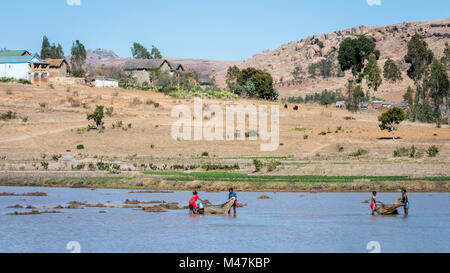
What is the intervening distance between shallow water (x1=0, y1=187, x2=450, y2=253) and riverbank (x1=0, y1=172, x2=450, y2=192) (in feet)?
10.2

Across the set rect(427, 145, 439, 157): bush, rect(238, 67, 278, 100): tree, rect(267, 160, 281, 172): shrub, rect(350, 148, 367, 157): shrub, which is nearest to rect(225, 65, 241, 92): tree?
rect(238, 67, 278, 100): tree

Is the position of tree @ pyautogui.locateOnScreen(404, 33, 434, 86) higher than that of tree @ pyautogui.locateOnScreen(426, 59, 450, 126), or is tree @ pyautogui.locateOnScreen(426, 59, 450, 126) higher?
tree @ pyautogui.locateOnScreen(404, 33, 434, 86)

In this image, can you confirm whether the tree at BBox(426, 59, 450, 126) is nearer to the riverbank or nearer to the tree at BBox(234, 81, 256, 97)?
the tree at BBox(234, 81, 256, 97)

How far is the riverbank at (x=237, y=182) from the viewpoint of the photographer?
48344mm

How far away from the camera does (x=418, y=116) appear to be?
102m

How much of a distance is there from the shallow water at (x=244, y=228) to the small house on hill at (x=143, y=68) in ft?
285

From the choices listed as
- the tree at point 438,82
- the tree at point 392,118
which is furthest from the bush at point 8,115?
the tree at point 438,82

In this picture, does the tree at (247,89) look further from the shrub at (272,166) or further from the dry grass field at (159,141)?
the shrub at (272,166)

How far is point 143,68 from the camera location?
431 feet

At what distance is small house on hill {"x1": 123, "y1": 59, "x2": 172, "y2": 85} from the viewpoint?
13050 cm

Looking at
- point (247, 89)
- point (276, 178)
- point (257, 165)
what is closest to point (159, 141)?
point (257, 165)

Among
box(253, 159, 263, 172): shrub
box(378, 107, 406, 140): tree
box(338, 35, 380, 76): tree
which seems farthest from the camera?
box(338, 35, 380, 76): tree

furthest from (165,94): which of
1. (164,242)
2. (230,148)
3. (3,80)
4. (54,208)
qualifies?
(164,242)

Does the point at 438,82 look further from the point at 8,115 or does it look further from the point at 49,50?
the point at 49,50
